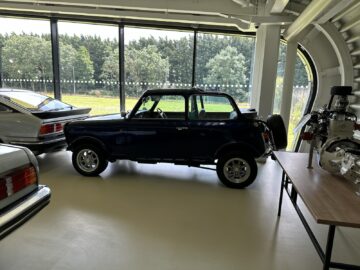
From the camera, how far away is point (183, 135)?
12.6ft

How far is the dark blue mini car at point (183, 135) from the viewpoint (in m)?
3.76

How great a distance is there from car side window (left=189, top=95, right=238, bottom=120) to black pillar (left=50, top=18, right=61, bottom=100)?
4445 millimetres

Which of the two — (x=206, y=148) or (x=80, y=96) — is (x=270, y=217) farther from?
(x=80, y=96)

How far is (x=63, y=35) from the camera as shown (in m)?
6.56

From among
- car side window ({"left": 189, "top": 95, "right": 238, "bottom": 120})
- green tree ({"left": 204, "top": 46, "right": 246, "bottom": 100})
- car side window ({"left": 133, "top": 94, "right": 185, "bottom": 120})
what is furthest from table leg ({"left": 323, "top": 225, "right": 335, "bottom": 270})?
green tree ({"left": 204, "top": 46, "right": 246, "bottom": 100})

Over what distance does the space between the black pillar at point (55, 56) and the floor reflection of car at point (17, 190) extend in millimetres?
5185

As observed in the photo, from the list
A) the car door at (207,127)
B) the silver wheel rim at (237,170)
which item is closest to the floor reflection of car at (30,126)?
the car door at (207,127)

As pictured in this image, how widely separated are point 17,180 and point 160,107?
2.58 meters

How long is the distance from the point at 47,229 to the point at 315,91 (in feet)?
Answer: 22.2

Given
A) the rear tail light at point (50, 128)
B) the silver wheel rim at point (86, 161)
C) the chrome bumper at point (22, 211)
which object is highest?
the rear tail light at point (50, 128)

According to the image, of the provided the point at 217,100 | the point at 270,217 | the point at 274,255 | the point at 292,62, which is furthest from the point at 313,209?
the point at 292,62

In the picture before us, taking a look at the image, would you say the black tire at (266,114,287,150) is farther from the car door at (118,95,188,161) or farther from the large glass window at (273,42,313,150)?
the large glass window at (273,42,313,150)

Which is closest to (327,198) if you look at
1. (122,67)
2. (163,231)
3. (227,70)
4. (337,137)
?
(337,137)

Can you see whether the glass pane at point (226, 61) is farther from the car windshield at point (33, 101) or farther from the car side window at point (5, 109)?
the car side window at point (5, 109)
